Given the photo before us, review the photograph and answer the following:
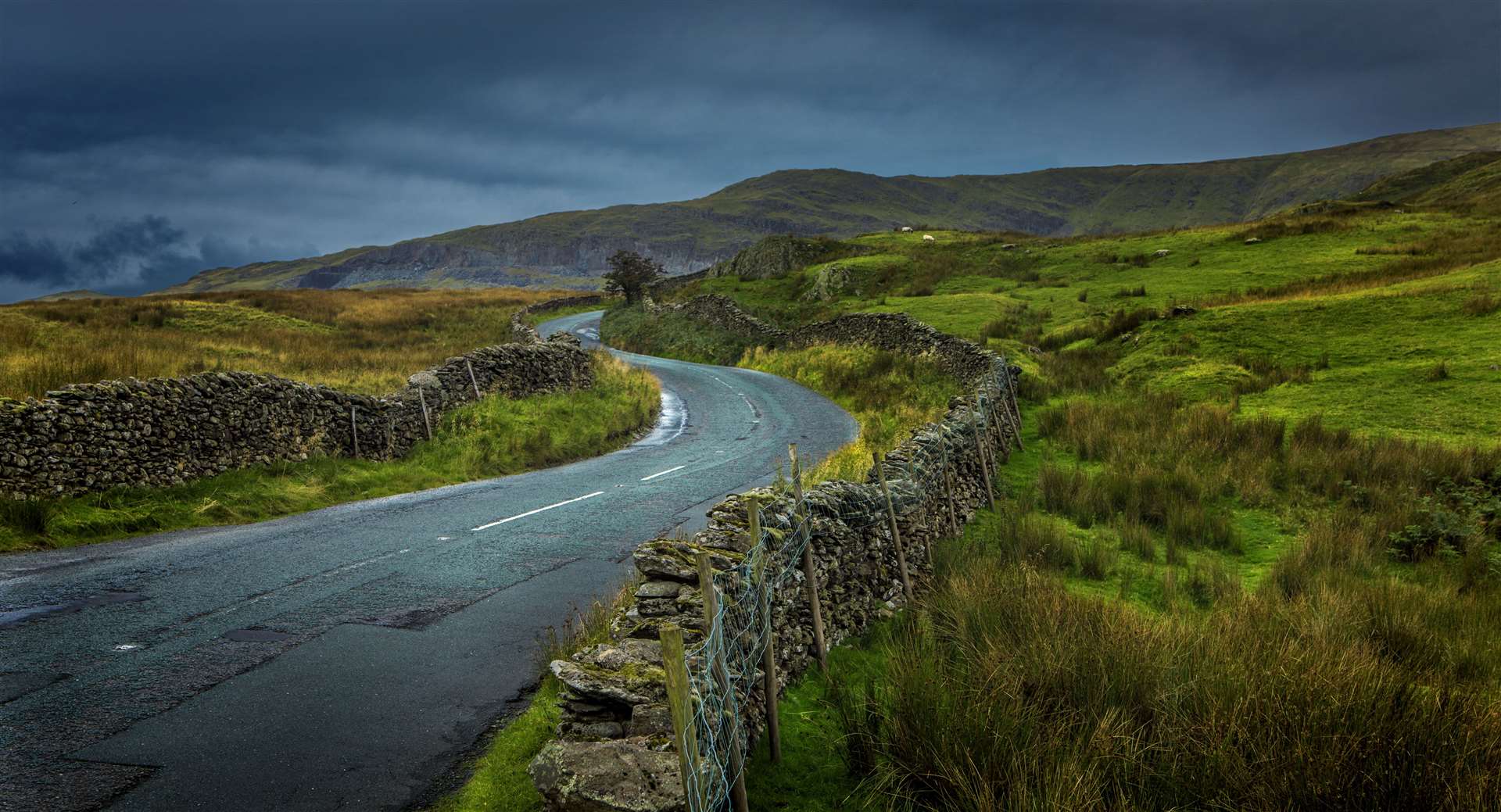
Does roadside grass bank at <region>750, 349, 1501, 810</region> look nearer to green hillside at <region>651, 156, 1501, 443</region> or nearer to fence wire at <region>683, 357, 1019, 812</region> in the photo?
fence wire at <region>683, 357, 1019, 812</region>

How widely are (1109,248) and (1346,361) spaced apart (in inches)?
1126

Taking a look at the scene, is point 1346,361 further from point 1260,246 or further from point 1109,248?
point 1109,248

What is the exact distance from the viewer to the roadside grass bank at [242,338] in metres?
15.0

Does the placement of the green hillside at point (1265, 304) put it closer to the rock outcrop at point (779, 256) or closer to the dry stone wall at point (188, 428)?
the rock outcrop at point (779, 256)

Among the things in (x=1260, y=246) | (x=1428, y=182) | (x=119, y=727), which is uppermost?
(x=1428, y=182)

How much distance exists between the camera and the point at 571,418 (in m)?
22.0

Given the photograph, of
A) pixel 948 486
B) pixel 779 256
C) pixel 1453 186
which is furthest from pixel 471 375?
pixel 1453 186

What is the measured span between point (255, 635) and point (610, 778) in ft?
17.1

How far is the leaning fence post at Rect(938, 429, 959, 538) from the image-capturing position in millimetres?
10828

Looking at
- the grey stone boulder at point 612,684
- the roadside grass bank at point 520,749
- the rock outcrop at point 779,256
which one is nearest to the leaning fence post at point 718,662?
the grey stone boulder at point 612,684

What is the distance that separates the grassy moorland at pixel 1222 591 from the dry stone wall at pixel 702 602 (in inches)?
21.1

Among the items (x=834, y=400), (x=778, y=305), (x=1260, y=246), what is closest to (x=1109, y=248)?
(x=1260, y=246)

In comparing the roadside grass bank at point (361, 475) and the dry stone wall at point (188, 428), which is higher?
the dry stone wall at point (188, 428)

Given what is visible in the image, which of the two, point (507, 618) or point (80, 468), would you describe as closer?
point (507, 618)
